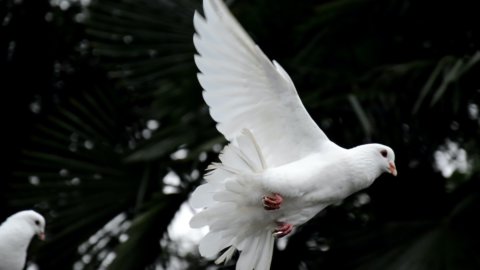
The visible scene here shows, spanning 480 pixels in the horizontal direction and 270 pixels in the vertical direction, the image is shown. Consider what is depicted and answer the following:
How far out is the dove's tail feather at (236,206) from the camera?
6.23 meters

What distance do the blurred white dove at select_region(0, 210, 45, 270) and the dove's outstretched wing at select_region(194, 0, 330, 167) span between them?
1.45 metres

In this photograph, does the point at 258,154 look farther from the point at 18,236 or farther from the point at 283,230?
the point at 18,236

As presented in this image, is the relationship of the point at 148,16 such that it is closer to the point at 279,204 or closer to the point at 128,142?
the point at 128,142

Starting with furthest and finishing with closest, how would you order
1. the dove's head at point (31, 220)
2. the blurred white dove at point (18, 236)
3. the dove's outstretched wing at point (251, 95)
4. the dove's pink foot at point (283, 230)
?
the dove's head at point (31, 220) → the blurred white dove at point (18, 236) → the dove's pink foot at point (283, 230) → the dove's outstretched wing at point (251, 95)

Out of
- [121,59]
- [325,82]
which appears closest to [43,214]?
[121,59]

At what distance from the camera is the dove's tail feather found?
20.5ft

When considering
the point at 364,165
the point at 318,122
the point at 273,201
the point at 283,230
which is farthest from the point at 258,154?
the point at 318,122

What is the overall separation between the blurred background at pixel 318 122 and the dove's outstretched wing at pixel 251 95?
0.92 meters

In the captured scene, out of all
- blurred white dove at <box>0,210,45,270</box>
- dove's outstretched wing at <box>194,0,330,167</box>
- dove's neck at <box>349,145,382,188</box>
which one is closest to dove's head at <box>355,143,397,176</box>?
dove's neck at <box>349,145,382,188</box>

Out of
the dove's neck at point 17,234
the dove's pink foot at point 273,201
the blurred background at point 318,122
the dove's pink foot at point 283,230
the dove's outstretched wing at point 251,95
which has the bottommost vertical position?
the blurred background at point 318,122

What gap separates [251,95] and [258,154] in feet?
1.01

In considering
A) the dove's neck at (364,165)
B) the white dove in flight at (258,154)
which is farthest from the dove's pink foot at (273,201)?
the dove's neck at (364,165)

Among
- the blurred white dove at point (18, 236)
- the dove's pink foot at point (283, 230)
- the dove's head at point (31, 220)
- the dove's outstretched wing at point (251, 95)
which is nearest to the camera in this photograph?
the dove's outstretched wing at point (251, 95)

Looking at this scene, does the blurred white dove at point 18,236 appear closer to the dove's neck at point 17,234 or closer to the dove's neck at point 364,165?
the dove's neck at point 17,234
